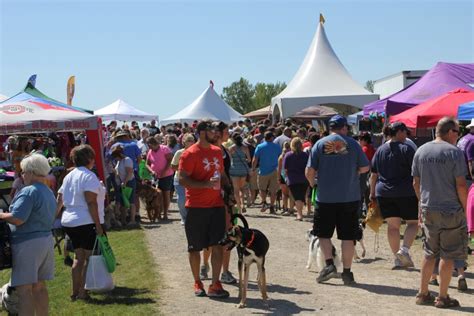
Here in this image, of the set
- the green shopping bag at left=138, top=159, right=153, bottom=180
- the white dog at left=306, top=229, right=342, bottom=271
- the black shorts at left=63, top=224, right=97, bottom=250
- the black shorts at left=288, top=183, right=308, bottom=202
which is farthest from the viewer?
the green shopping bag at left=138, top=159, right=153, bottom=180

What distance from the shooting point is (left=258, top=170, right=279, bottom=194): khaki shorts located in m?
16.7

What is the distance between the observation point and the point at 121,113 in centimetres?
3216

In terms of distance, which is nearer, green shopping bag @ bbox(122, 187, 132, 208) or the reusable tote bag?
the reusable tote bag

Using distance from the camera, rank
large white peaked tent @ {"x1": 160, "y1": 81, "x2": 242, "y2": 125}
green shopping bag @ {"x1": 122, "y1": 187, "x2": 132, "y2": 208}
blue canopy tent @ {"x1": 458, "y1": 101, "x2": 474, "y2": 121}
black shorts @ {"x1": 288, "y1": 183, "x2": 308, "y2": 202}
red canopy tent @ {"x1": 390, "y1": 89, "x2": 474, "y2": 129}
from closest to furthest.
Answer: blue canopy tent @ {"x1": 458, "y1": 101, "x2": 474, "y2": 121}
red canopy tent @ {"x1": 390, "y1": 89, "x2": 474, "y2": 129}
green shopping bag @ {"x1": 122, "y1": 187, "x2": 132, "y2": 208}
black shorts @ {"x1": 288, "y1": 183, "x2": 308, "y2": 202}
large white peaked tent @ {"x1": 160, "y1": 81, "x2": 242, "y2": 125}

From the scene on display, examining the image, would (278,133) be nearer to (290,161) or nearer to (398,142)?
(290,161)

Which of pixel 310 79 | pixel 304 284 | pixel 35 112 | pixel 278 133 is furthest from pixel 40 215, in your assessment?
pixel 310 79

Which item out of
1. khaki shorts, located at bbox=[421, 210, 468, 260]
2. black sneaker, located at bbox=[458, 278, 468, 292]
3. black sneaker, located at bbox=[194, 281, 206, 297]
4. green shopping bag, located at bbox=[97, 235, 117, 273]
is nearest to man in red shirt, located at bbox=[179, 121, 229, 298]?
black sneaker, located at bbox=[194, 281, 206, 297]

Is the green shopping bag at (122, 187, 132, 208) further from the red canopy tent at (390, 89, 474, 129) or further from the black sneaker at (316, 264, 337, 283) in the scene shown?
the black sneaker at (316, 264, 337, 283)

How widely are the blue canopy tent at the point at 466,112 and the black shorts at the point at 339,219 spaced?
13.7 ft

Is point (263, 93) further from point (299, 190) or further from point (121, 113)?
point (299, 190)

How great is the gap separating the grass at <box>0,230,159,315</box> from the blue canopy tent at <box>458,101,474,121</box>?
5.56m

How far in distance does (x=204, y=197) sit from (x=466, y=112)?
5.99 metres

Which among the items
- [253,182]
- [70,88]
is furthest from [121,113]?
[253,182]

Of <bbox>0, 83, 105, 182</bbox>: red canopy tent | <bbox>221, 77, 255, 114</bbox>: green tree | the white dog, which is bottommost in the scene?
the white dog
